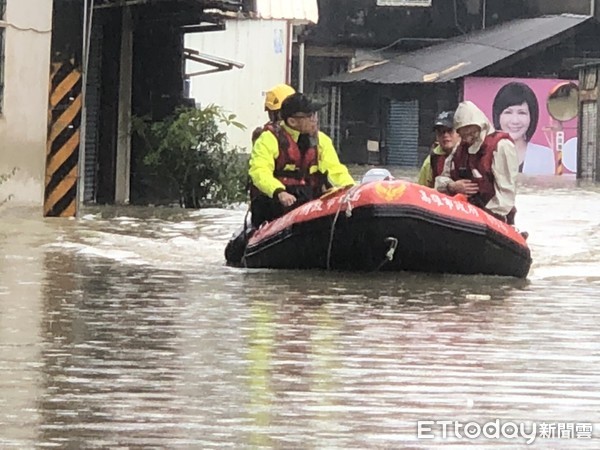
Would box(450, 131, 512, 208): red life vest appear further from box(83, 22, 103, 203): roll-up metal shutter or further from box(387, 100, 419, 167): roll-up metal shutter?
box(387, 100, 419, 167): roll-up metal shutter

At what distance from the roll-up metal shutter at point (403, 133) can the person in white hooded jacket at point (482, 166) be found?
34.3m

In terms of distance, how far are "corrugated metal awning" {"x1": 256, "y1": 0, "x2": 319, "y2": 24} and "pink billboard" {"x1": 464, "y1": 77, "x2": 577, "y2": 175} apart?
798cm

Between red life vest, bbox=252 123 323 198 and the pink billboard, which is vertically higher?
the pink billboard

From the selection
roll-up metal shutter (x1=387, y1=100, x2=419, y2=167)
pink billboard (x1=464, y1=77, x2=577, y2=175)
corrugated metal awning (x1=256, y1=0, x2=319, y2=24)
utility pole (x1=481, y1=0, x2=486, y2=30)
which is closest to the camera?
corrugated metal awning (x1=256, y1=0, x2=319, y2=24)

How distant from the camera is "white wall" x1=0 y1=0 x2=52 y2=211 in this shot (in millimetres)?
18500

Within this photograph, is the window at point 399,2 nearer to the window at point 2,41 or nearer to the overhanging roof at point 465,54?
the overhanging roof at point 465,54

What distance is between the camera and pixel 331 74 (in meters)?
50.4

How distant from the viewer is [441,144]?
44.2ft

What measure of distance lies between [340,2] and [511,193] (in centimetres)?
3729

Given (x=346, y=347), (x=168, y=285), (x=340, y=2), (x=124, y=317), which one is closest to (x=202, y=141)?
(x=168, y=285)

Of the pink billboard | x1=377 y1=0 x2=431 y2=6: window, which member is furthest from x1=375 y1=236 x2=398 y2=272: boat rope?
x1=377 y1=0 x2=431 y2=6: window

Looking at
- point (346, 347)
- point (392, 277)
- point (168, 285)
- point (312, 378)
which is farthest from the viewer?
point (392, 277)

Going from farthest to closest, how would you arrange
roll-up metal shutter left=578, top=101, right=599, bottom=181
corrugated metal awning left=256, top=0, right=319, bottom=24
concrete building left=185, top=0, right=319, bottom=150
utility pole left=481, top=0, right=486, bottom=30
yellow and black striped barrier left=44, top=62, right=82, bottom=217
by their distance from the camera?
utility pole left=481, top=0, right=486, bottom=30
roll-up metal shutter left=578, top=101, right=599, bottom=181
concrete building left=185, top=0, right=319, bottom=150
corrugated metal awning left=256, top=0, right=319, bottom=24
yellow and black striped barrier left=44, top=62, right=82, bottom=217

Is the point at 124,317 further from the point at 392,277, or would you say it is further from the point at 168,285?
the point at 392,277
